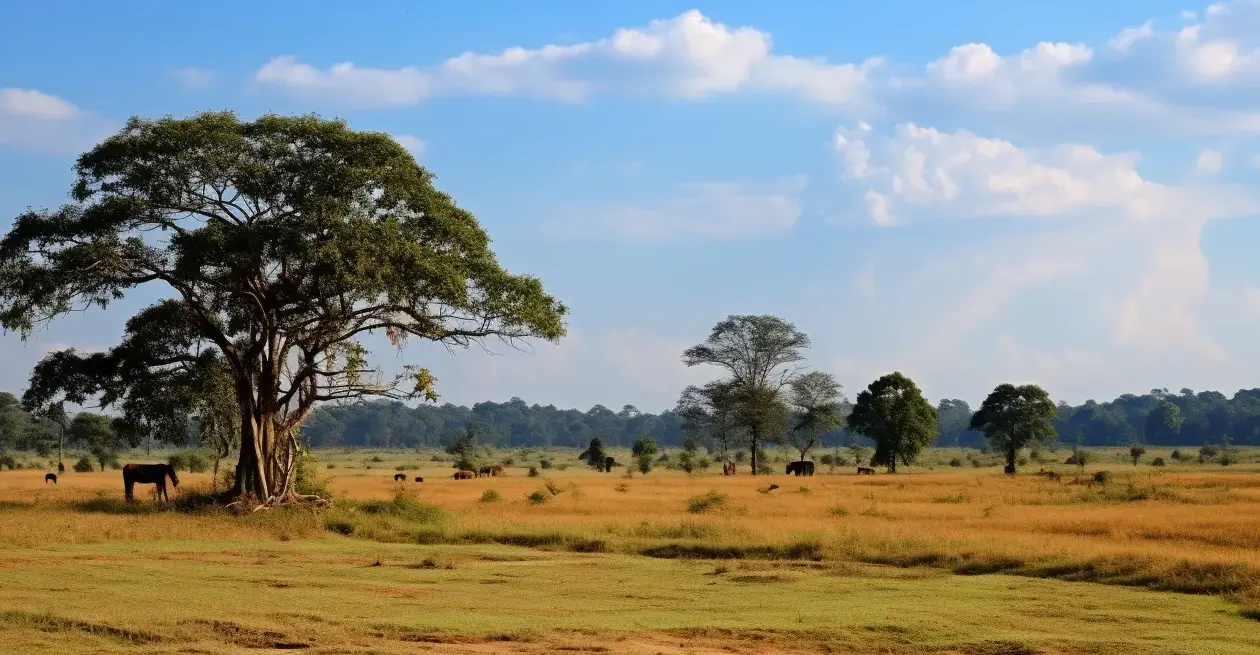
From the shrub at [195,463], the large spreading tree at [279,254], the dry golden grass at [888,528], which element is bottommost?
the dry golden grass at [888,528]

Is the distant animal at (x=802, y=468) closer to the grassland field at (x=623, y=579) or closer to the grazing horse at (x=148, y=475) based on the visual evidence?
the grassland field at (x=623, y=579)

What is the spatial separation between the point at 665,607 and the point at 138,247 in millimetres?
21125

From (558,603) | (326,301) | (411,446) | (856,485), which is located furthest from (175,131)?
(411,446)

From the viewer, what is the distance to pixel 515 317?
33.6 metres

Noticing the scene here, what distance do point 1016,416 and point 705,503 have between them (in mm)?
46880

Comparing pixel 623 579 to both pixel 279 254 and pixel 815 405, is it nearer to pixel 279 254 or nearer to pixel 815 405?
pixel 279 254

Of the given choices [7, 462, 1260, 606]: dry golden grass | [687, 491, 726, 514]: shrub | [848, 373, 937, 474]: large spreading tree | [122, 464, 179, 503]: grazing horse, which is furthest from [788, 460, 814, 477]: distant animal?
[122, 464, 179, 503]: grazing horse

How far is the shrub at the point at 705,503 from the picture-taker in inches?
1501

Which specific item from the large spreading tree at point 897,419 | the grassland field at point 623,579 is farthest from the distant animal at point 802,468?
the grassland field at point 623,579

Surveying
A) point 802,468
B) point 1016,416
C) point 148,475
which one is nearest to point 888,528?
point 148,475

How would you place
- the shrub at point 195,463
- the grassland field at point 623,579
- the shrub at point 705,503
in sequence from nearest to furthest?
the grassland field at point 623,579, the shrub at point 705,503, the shrub at point 195,463

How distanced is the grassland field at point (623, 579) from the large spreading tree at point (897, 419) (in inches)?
1610

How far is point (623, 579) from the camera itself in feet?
68.0

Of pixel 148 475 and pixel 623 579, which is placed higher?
pixel 148 475
